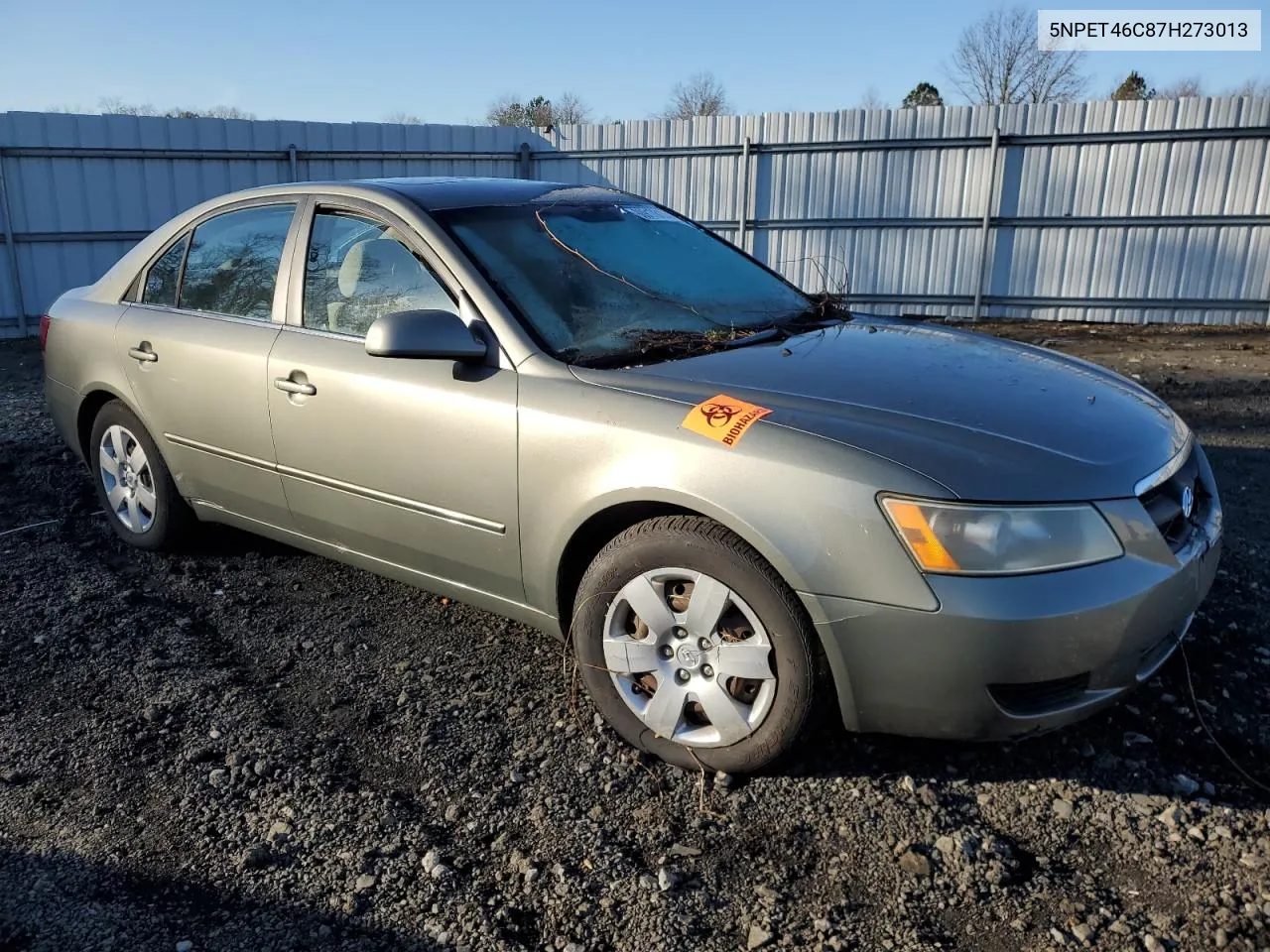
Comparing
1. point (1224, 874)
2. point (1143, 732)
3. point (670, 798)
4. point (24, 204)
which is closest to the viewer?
point (1224, 874)

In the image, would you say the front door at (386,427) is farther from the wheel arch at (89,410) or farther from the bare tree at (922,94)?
the bare tree at (922,94)

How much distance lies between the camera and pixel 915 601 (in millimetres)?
2412

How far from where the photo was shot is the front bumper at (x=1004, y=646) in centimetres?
238

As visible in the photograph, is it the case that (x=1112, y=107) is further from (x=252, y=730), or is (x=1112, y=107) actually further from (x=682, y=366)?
(x=252, y=730)

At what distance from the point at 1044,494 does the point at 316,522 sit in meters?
2.59

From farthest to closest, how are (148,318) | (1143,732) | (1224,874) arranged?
(148,318) < (1143,732) < (1224,874)

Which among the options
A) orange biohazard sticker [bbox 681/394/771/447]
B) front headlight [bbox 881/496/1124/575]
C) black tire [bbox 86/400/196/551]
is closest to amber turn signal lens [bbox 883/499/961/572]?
front headlight [bbox 881/496/1124/575]

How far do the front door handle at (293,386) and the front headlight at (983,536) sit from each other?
84.9 inches

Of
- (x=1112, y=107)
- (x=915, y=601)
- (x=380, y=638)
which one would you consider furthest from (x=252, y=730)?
(x=1112, y=107)

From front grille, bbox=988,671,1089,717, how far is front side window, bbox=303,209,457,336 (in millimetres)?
2075

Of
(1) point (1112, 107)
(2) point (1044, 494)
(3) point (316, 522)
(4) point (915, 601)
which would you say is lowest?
(3) point (316, 522)

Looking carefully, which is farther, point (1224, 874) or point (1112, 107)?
point (1112, 107)

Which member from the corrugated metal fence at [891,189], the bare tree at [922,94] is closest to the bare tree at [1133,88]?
the bare tree at [922,94]

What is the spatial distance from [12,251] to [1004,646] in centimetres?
1298
